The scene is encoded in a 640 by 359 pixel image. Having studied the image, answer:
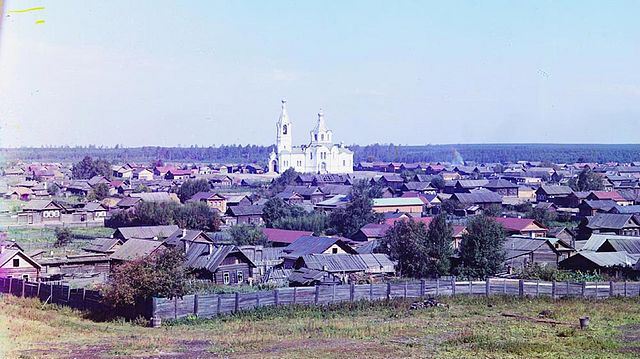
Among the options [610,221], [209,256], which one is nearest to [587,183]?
[610,221]

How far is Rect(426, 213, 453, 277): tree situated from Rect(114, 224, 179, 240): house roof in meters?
A: 16.8

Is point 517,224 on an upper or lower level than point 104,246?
upper

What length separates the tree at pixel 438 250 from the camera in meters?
33.6

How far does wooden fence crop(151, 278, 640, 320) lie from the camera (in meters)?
22.8

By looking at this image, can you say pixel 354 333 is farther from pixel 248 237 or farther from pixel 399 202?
pixel 399 202

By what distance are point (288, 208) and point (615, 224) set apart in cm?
2295

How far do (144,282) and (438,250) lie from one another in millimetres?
14794

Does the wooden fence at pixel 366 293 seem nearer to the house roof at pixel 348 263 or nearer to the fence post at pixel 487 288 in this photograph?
the fence post at pixel 487 288

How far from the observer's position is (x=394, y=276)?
33.7 meters

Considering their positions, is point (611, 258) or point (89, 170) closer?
point (611, 258)

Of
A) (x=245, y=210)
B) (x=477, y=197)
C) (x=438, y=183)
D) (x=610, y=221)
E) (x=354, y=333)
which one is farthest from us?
(x=438, y=183)

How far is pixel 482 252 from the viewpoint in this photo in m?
33.1

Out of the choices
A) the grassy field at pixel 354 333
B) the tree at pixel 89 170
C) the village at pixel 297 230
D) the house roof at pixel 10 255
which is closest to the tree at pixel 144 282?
the grassy field at pixel 354 333

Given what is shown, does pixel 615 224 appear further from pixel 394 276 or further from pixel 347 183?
pixel 347 183
